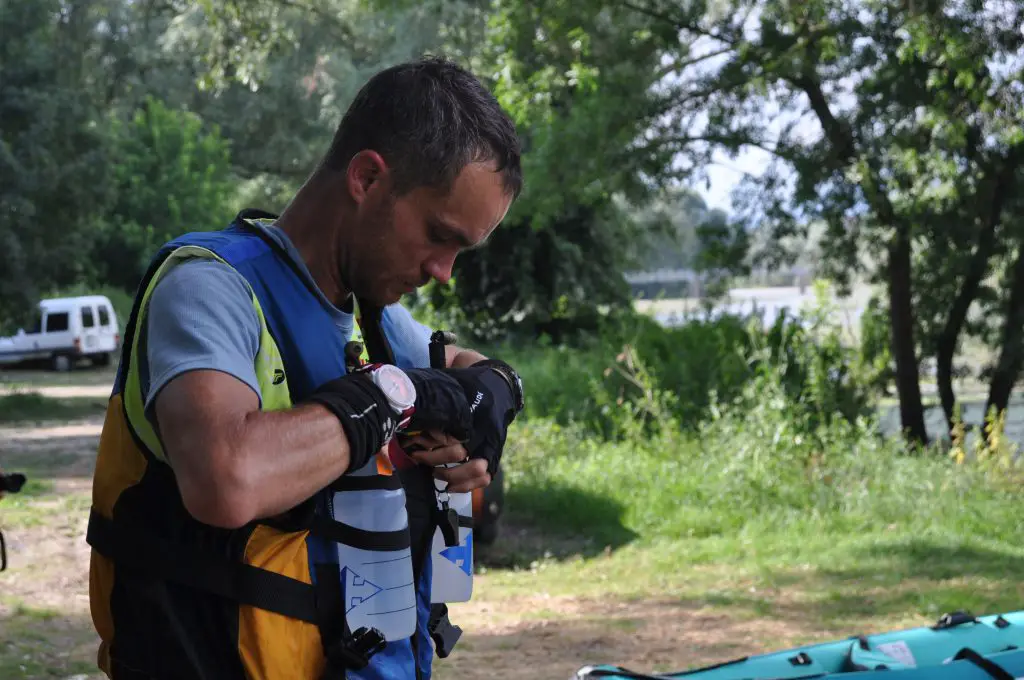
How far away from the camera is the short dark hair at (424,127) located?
6.25 feet

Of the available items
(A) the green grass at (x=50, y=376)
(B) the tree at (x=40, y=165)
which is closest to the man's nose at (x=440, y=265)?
(B) the tree at (x=40, y=165)

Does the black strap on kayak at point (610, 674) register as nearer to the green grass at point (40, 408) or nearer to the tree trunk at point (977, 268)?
the tree trunk at point (977, 268)

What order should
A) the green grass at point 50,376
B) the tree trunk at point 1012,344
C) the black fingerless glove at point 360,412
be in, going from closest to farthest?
the black fingerless glove at point 360,412, the tree trunk at point 1012,344, the green grass at point 50,376

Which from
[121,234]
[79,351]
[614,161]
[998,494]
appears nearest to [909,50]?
[614,161]

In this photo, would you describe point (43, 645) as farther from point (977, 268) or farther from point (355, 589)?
point (977, 268)

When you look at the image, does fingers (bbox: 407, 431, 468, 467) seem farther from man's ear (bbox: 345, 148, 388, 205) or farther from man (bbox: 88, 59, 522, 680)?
man's ear (bbox: 345, 148, 388, 205)

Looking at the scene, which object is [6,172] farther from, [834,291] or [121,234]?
[121,234]

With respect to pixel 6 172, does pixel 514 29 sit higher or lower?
higher

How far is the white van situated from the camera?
101 ft

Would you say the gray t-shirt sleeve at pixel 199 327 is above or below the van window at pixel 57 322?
above

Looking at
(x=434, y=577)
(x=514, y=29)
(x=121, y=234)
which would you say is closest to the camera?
(x=434, y=577)

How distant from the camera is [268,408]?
177 cm

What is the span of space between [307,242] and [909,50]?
12209 millimetres

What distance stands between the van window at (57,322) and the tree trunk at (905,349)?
70.3 ft
